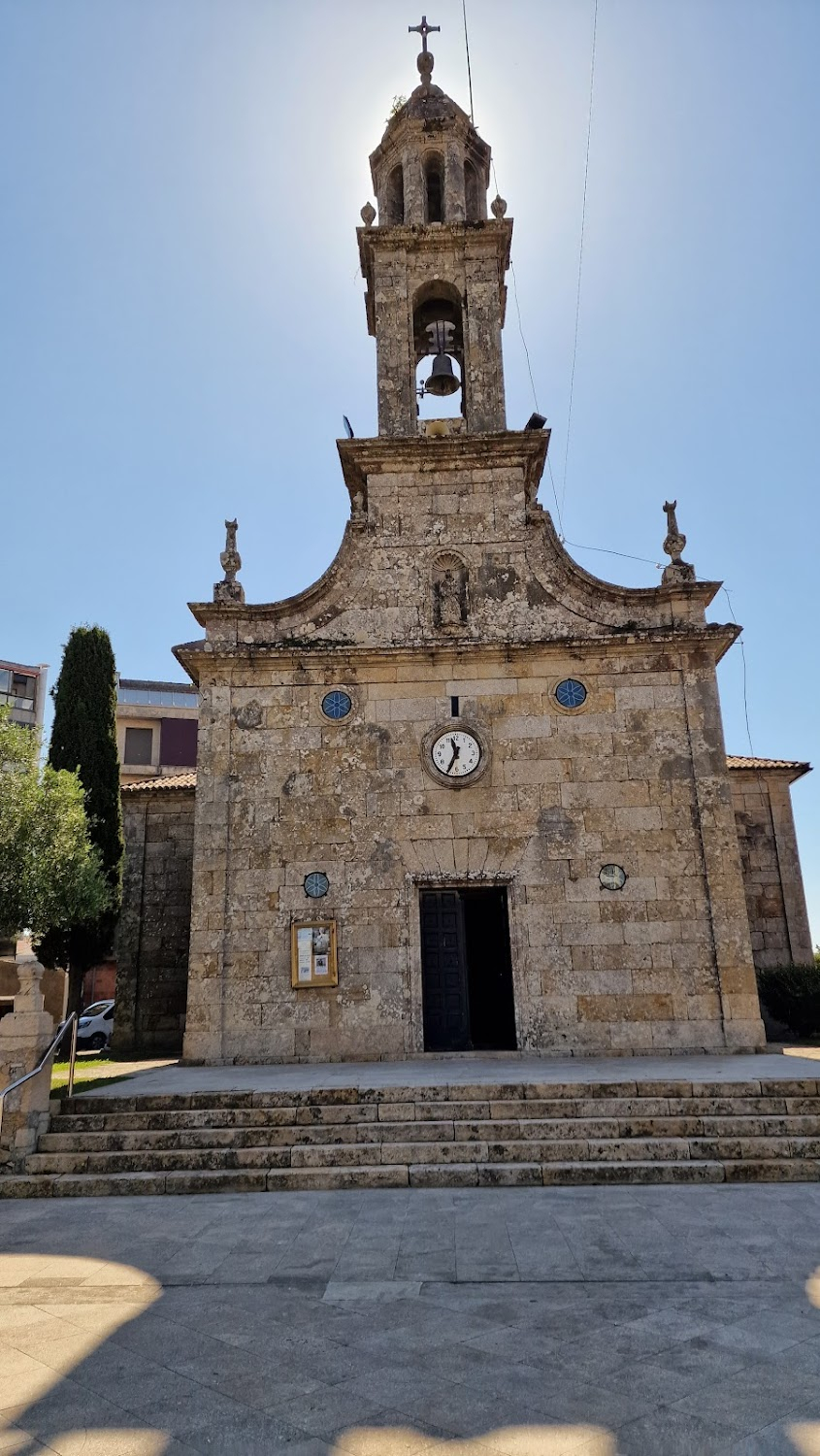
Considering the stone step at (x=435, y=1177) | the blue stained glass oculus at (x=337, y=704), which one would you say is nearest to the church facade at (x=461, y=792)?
the blue stained glass oculus at (x=337, y=704)

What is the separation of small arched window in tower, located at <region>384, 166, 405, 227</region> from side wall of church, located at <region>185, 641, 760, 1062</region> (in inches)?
338

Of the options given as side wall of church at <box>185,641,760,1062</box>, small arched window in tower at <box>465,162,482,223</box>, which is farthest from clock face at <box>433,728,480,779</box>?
small arched window in tower at <box>465,162,482,223</box>

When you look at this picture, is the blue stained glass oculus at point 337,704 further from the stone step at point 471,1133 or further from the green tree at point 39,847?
the stone step at point 471,1133

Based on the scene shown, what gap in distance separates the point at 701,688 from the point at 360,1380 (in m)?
10.9

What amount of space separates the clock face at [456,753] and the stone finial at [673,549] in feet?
13.4

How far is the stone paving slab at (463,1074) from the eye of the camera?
29.1 ft

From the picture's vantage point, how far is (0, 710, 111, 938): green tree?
1320cm

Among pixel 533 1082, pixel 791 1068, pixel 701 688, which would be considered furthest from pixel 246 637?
pixel 791 1068

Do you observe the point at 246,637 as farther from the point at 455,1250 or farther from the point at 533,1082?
the point at 455,1250

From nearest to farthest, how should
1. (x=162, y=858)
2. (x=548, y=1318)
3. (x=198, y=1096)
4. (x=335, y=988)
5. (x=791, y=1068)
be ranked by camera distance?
(x=548, y=1318) → (x=198, y=1096) → (x=791, y=1068) → (x=335, y=988) → (x=162, y=858)

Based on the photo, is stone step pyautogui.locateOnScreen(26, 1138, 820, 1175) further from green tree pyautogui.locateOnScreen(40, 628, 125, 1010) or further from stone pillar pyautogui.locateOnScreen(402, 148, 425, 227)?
stone pillar pyautogui.locateOnScreen(402, 148, 425, 227)

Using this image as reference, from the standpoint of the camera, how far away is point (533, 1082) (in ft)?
28.7

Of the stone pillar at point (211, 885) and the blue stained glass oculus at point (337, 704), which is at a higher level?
the blue stained glass oculus at point (337, 704)

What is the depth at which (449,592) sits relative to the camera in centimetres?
1347
